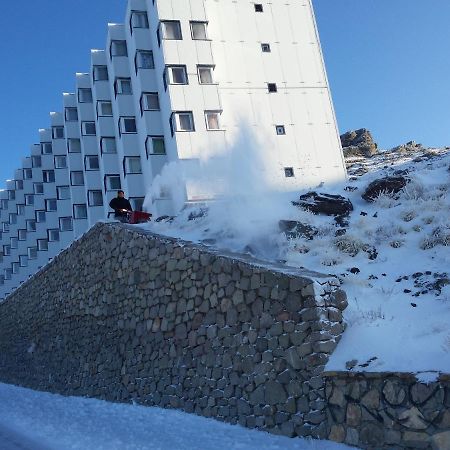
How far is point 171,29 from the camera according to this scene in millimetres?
27234

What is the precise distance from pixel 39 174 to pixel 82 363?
39.7 m

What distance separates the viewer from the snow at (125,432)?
22.8 feet

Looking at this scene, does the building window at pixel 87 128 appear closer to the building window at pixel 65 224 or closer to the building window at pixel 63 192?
the building window at pixel 63 192

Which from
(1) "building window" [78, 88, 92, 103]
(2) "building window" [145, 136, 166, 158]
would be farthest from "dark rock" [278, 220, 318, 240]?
(1) "building window" [78, 88, 92, 103]

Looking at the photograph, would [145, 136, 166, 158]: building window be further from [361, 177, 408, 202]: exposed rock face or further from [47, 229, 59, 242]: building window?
Result: [47, 229, 59, 242]: building window

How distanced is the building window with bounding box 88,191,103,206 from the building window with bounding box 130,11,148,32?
1223 centimetres

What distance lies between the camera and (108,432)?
28.1 feet

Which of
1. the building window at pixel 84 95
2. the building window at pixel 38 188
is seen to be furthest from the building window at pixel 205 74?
the building window at pixel 38 188

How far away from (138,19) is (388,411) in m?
28.3

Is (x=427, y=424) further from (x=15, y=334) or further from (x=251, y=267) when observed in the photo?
(x=15, y=334)

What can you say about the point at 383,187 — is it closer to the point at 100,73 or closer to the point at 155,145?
the point at 155,145

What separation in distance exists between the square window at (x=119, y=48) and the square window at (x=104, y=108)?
3.78 m

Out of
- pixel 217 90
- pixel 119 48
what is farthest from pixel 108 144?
pixel 217 90

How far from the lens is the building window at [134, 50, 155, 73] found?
94.1 ft
